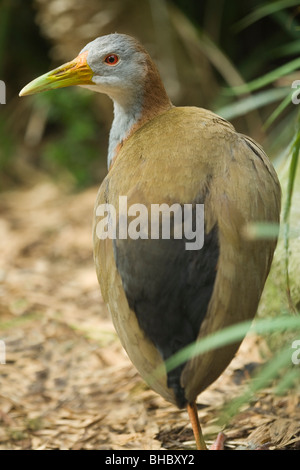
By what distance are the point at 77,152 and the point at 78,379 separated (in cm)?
308

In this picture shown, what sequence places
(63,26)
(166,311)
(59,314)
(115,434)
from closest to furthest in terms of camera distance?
1. (166,311)
2. (115,434)
3. (59,314)
4. (63,26)

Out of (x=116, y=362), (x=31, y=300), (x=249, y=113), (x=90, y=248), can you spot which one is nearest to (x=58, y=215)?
(x=90, y=248)

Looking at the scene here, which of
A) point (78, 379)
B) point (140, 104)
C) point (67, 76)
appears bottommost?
point (78, 379)

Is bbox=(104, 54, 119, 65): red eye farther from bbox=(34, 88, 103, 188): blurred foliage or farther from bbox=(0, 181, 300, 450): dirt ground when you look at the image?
bbox=(34, 88, 103, 188): blurred foliage

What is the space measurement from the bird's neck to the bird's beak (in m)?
0.19

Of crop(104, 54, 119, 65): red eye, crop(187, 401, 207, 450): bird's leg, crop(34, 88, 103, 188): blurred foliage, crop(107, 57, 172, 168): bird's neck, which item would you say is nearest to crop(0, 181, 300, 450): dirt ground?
crop(187, 401, 207, 450): bird's leg

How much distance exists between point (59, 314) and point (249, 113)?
2.74 m

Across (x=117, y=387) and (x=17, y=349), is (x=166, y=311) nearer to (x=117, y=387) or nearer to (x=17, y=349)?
(x=117, y=387)

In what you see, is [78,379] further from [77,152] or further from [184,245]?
[77,152]

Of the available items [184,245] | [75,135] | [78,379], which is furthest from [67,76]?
[75,135]

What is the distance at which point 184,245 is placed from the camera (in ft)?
8.02

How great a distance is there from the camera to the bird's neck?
3227mm

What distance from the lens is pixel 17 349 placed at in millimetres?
4133

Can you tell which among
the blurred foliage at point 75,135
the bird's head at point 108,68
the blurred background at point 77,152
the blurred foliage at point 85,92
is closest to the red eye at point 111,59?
the bird's head at point 108,68
